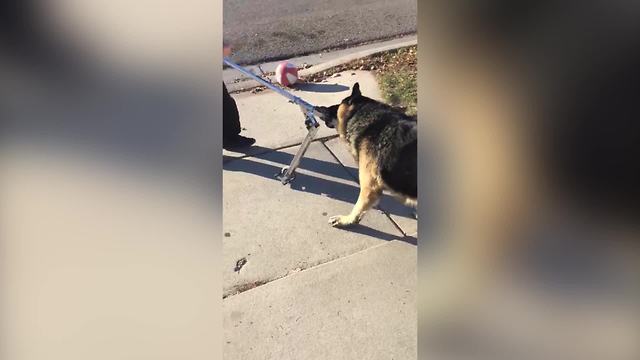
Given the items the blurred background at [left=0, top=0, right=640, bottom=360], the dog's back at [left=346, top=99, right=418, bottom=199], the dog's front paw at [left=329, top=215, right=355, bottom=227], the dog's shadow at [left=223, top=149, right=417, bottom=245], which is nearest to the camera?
the blurred background at [left=0, top=0, right=640, bottom=360]

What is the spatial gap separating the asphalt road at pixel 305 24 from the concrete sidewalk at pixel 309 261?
1934mm

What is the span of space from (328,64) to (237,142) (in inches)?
68.1

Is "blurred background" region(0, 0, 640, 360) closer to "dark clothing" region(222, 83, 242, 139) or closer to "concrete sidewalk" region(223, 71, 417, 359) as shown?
"concrete sidewalk" region(223, 71, 417, 359)

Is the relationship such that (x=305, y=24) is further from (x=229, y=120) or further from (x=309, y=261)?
(x=309, y=261)

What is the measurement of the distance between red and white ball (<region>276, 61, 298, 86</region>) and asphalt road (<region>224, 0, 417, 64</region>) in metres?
0.84

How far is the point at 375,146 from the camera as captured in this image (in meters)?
3.64

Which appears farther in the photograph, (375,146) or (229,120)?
(229,120)

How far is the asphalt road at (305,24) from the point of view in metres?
6.48

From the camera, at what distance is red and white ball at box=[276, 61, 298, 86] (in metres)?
5.35
